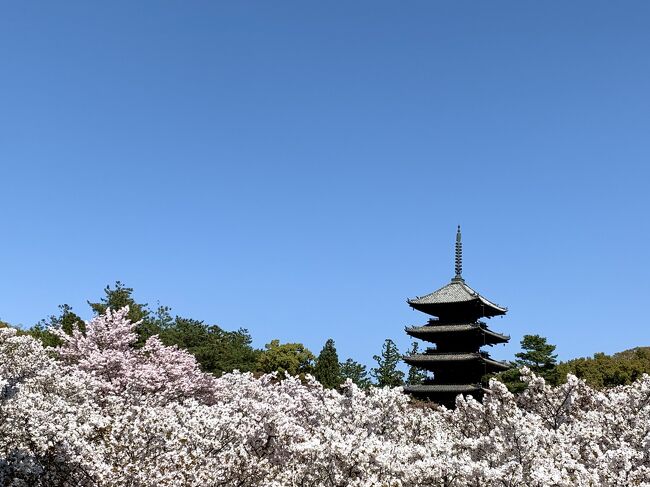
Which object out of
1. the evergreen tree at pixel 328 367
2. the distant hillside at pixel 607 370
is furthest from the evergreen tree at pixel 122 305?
the distant hillside at pixel 607 370

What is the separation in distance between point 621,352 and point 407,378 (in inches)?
2131

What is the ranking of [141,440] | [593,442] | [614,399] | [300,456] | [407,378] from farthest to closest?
[407,378], [614,399], [593,442], [300,456], [141,440]

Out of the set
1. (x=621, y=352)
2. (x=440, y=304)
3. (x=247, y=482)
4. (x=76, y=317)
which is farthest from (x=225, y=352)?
(x=621, y=352)

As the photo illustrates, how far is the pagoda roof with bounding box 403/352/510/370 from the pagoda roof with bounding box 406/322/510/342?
153 centimetres

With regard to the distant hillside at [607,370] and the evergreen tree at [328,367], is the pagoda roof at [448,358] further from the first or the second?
the distant hillside at [607,370]

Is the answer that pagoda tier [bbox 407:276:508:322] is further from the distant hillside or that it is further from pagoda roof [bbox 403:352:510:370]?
the distant hillside

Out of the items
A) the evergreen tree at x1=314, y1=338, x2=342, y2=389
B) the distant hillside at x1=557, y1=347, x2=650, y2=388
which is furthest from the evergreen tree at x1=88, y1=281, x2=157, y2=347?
the distant hillside at x1=557, y1=347, x2=650, y2=388

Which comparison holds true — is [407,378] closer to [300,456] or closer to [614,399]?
[614,399]

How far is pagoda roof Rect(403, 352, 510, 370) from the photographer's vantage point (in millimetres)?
45844

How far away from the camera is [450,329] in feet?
154

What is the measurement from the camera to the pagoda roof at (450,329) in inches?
1832

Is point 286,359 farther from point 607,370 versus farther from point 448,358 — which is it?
point 607,370

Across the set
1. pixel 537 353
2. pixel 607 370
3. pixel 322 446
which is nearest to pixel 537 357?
pixel 537 353

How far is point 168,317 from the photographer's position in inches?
3356
